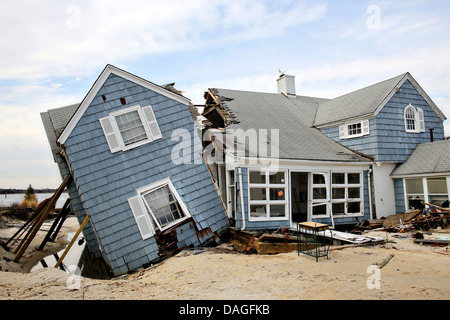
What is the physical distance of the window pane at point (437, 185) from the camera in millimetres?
13258

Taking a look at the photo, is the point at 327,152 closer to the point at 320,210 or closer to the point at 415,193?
the point at 320,210

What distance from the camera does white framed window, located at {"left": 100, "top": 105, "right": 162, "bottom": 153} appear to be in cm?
1129

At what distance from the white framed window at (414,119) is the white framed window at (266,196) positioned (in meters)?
7.02

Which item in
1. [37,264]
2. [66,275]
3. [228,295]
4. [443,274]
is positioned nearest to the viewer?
[228,295]

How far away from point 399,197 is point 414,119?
418 centimetres

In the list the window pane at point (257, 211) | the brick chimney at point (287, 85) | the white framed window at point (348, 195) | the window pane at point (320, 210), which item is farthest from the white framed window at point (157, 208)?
the brick chimney at point (287, 85)

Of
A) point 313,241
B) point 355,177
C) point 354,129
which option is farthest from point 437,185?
point 313,241

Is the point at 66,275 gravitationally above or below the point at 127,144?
below

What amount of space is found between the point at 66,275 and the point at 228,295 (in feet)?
19.8

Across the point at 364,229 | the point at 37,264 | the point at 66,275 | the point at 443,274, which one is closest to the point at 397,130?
the point at 364,229

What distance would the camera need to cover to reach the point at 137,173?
11.3 metres

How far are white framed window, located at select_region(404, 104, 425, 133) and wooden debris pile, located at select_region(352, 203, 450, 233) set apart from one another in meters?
4.73

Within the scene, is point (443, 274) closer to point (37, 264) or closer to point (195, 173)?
point (195, 173)

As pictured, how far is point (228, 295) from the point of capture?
5879 millimetres
